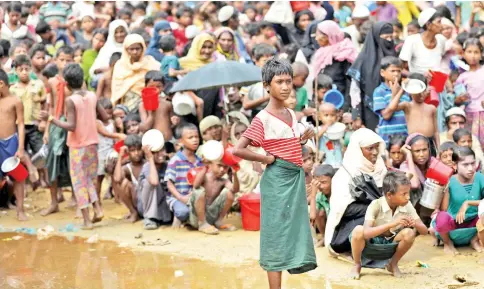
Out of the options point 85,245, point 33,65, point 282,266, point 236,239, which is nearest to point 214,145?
point 236,239

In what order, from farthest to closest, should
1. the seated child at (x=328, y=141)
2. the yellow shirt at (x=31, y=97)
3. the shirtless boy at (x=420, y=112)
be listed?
the yellow shirt at (x=31, y=97), the seated child at (x=328, y=141), the shirtless boy at (x=420, y=112)

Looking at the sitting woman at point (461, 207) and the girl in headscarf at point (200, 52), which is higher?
the girl in headscarf at point (200, 52)

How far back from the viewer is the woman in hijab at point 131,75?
10539 millimetres

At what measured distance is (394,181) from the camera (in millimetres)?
6793

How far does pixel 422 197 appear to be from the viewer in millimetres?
7848

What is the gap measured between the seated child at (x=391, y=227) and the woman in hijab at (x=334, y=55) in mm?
3600

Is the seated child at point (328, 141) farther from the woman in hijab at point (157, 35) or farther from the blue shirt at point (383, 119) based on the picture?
the woman in hijab at point (157, 35)

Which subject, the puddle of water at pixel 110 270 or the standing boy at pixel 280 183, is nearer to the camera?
the standing boy at pixel 280 183

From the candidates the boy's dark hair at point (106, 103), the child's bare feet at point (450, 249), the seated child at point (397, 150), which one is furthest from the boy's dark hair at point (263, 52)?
the child's bare feet at point (450, 249)

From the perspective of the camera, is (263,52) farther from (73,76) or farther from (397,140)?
(397,140)

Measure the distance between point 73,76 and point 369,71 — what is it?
323cm

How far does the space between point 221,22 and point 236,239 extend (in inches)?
193

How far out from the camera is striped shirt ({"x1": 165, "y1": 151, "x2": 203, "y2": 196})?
896 centimetres

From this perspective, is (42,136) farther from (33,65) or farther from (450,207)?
(450,207)
